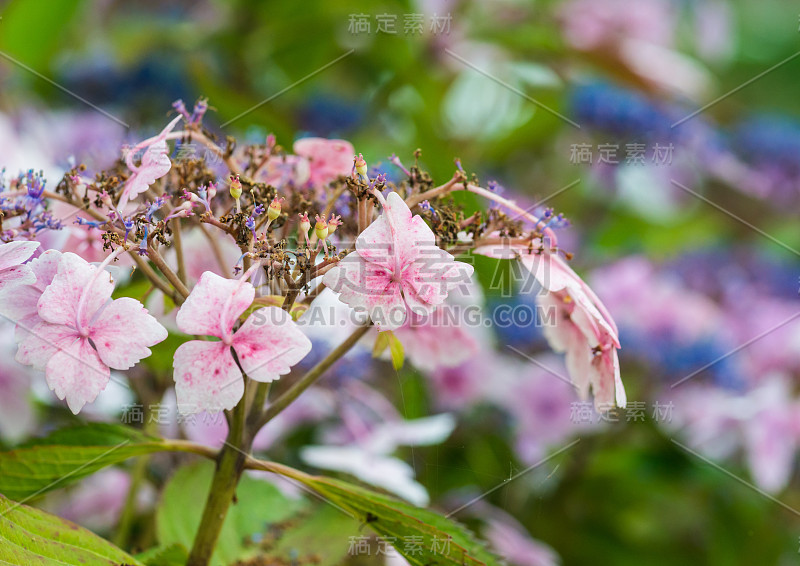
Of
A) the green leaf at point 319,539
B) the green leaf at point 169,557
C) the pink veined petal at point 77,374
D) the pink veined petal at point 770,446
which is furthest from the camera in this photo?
the pink veined petal at point 770,446

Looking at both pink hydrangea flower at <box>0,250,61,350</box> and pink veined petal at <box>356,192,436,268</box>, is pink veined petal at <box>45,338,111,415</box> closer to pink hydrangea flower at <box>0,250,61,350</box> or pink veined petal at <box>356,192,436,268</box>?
pink hydrangea flower at <box>0,250,61,350</box>

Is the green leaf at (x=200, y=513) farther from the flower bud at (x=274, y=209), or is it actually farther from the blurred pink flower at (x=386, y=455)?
the flower bud at (x=274, y=209)

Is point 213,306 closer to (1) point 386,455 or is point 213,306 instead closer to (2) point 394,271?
(2) point 394,271

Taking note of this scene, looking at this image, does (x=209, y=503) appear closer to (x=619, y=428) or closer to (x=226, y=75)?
(x=619, y=428)

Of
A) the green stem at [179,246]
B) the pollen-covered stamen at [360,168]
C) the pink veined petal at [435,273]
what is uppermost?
the pollen-covered stamen at [360,168]

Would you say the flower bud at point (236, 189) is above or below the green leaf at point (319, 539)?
above

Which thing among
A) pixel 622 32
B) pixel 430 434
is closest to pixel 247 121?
pixel 430 434

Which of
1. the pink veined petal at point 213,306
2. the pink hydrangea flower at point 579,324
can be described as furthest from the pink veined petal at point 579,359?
the pink veined petal at point 213,306
